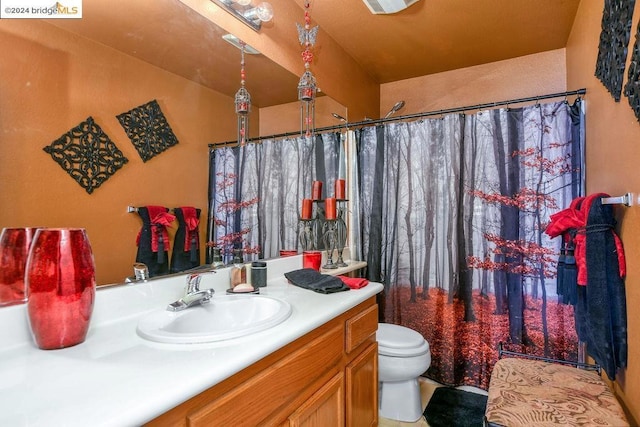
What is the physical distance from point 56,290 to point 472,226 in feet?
6.81

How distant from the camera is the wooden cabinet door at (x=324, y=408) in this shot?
993 millimetres

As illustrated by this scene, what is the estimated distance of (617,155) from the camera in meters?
1.26

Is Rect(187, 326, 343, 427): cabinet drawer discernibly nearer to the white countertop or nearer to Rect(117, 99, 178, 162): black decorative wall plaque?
the white countertop

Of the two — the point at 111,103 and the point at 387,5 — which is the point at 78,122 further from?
the point at 387,5

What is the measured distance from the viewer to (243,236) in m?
1.61

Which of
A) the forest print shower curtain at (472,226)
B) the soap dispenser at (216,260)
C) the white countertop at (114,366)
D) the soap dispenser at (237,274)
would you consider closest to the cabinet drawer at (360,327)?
the white countertop at (114,366)

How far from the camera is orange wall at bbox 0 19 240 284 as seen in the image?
0.86 metres

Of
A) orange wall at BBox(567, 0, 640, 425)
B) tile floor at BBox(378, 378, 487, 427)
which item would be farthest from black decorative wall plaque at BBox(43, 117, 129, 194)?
tile floor at BBox(378, 378, 487, 427)

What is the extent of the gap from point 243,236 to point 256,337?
31.8 inches

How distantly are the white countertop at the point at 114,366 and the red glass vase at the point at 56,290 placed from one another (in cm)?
4

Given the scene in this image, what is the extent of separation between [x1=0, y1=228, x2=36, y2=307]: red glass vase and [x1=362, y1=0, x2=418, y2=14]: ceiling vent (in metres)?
2.06

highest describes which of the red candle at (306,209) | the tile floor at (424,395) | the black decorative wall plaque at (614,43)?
the black decorative wall plaque at (614,43)

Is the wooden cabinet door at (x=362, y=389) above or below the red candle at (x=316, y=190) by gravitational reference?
below

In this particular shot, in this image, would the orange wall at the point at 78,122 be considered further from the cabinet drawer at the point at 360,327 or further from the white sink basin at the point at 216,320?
the cabinet drawer at the point at 360,327
